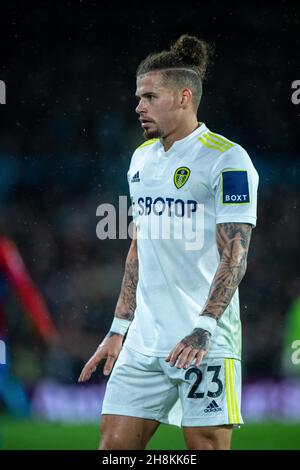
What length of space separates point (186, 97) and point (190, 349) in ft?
3.55

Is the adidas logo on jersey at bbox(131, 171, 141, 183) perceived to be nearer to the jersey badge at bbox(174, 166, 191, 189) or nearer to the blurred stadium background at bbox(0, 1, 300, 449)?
the jersey badge at bbox(174, 166, 191, 189)

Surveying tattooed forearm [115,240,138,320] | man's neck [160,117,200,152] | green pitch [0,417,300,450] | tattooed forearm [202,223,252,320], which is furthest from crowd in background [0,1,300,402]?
tattooed forearm [202,223,252,320]

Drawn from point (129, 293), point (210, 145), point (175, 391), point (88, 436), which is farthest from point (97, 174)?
point (175, 391)

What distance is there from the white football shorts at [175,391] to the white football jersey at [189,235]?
54 millimetres

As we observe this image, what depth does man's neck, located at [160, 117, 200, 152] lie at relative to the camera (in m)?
3.66

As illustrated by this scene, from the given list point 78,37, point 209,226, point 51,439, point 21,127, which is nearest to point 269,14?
point 78,37

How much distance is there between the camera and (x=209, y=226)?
346 cm

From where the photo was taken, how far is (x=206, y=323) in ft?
10.7

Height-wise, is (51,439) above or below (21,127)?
below

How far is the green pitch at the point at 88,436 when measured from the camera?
6703 mm

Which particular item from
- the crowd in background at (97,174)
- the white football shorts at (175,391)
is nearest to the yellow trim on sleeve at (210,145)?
the white football shorts at (175,391)

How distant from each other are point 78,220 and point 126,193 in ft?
2.09
